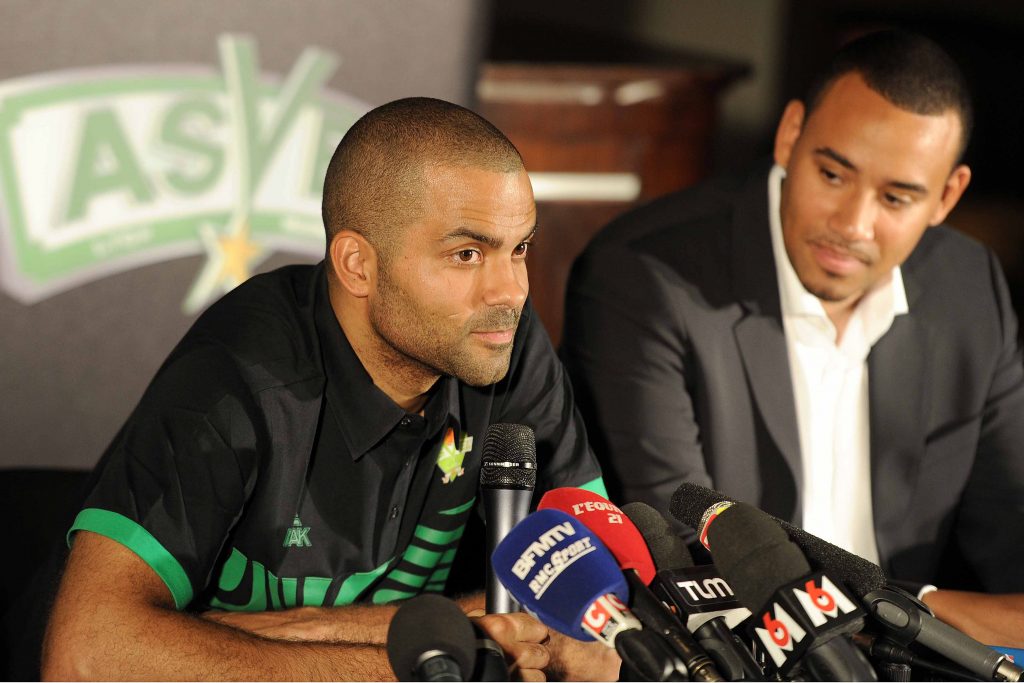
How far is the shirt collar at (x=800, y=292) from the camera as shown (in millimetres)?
2174

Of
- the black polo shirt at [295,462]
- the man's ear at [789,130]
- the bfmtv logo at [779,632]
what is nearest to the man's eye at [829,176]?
the man's ear at [789,130]

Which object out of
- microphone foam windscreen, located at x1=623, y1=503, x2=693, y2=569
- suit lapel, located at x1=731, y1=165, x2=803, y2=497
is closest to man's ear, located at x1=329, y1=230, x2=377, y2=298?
microphone foam windscreen, located at x1=623, y1=503, x2=693, y2=569

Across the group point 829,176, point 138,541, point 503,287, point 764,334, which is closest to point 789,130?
point 829,176

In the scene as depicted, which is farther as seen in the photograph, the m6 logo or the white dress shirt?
the white dress shirt

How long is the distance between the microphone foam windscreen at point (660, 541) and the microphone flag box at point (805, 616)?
0.50 ft

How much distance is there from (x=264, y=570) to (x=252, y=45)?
1087 millimetres

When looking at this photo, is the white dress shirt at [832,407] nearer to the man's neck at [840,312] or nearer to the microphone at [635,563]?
the man's neck at [840,312]

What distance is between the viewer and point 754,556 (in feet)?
3.31

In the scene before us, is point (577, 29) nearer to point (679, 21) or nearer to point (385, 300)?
point (679, 21)

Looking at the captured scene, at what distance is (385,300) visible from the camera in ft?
4.99

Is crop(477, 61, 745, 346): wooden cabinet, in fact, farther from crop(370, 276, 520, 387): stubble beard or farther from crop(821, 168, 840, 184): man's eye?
crop(370, 276, 520, 387): stubble beard

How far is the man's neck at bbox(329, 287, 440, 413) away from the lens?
1577mm

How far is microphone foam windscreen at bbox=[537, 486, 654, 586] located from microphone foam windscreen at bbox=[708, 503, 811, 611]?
8 centimetres

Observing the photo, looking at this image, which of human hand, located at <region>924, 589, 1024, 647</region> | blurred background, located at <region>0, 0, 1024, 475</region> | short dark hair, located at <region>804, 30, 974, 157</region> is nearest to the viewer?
human hand, located at <region>924, 589, 1024, 647</region>
